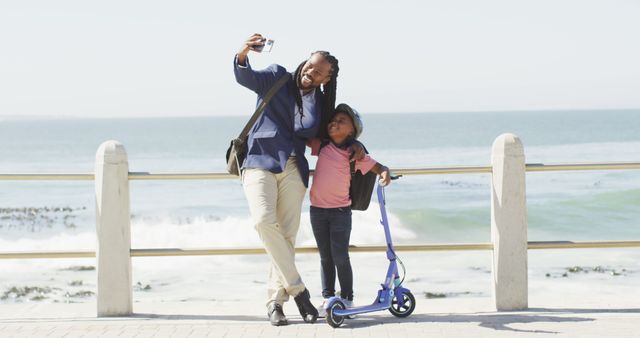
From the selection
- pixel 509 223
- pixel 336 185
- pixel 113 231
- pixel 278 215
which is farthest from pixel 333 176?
pixel 113 231

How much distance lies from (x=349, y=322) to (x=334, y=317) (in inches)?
9.6

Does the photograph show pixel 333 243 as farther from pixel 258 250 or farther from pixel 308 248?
pixel 258 250

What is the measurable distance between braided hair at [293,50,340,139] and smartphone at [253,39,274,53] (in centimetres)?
42

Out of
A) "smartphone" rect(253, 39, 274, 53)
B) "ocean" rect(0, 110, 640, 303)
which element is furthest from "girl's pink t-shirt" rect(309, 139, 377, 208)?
"ocean" rect(0, 110, 640, 303)

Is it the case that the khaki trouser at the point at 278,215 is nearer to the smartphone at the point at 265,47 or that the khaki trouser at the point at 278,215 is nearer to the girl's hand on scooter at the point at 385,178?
the girl's hand on scooter at the point at 385,178

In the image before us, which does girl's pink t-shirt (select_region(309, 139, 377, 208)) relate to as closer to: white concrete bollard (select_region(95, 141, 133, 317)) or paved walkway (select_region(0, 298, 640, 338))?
paved walkway (select_region(0, 298, 640, 338))

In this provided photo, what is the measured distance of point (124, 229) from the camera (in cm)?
705

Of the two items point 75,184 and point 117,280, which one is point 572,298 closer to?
point 117,280

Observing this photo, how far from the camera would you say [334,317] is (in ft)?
21.5

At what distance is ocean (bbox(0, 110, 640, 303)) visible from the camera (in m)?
14.1

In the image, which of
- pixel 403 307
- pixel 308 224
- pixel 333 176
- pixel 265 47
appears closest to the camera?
pixel 265 47

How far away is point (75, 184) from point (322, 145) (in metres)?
28.5

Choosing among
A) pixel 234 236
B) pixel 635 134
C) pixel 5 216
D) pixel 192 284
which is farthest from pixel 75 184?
pixel 635 134

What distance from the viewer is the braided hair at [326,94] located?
652cm
